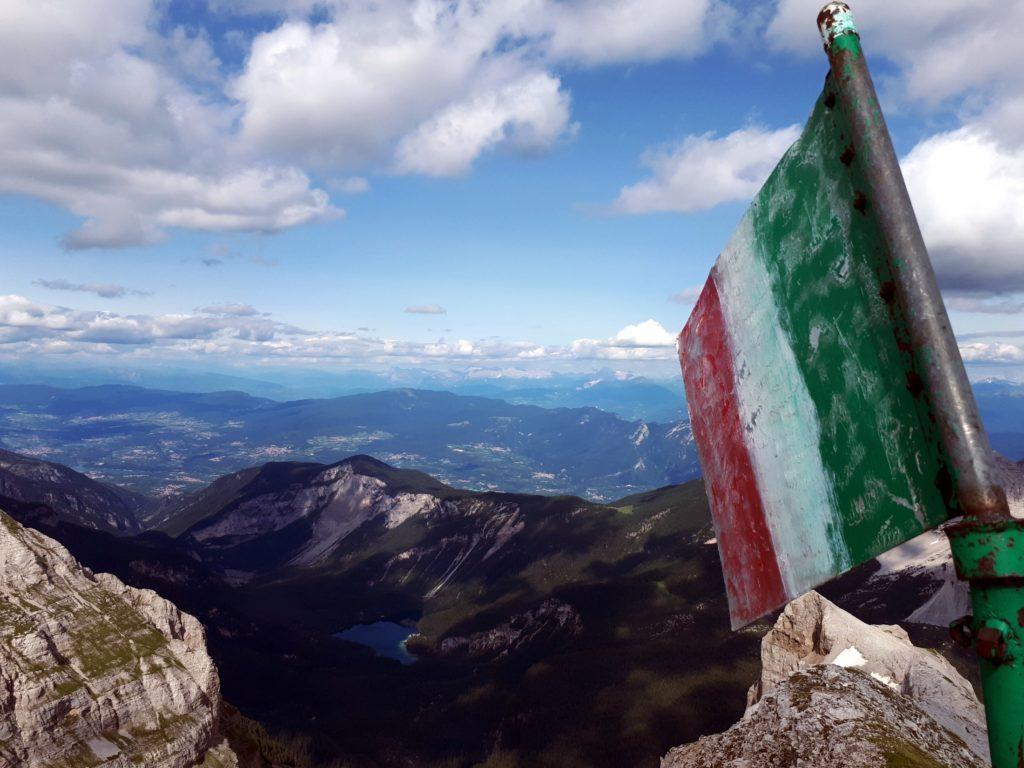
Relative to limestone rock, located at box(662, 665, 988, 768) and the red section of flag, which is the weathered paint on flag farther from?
limestone rock, located at box(662, 665, 988, 768)

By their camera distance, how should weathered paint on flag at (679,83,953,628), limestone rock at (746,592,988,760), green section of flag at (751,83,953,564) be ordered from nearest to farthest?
green section of flag at (751,83,953,564)
weathered paint on flag at (679,83,953,628)
limestone rock at (746,592,988,760)

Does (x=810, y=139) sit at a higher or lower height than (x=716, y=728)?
higher

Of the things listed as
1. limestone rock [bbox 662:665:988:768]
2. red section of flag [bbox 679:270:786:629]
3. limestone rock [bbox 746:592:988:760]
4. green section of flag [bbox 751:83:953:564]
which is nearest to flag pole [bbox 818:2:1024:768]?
green section of flag [bbox 751:83:953:564]

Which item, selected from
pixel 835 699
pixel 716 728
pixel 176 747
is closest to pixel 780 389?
pixel 835 699

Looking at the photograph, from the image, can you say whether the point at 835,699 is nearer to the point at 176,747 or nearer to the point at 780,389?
the point at 780,389

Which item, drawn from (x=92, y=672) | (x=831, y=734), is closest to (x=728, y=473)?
(x=831, y=734)

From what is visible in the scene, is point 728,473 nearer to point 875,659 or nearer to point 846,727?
point 846,727
